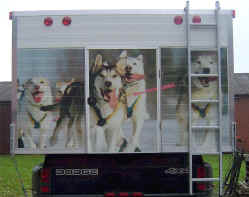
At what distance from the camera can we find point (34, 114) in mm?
4812

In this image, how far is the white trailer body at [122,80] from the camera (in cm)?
480

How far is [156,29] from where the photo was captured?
4859mm

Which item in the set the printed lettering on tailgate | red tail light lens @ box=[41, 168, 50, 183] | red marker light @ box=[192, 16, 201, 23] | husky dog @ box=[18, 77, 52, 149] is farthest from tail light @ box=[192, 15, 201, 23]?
red tail light lens @ box=[41, 168, 50, 183]

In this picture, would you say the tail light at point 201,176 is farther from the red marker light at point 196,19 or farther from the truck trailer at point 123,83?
the red marker light at point 196,19

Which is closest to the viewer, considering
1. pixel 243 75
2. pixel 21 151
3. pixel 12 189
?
pixel 21 151

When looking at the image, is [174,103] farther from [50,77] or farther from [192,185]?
[50,77]

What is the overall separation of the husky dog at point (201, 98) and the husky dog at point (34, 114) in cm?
182

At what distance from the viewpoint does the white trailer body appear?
4.80 m

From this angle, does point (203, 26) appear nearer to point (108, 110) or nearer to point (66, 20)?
point (108, 110)

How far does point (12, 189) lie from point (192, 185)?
19.8ft

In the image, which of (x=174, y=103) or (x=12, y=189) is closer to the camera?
(x=174, y=103)

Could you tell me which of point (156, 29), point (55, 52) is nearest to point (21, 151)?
point (55, 52)

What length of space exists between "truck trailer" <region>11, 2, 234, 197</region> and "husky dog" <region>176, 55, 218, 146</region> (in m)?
0.01

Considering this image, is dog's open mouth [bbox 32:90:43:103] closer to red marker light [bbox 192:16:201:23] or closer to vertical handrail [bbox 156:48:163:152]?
vertical handrail [bbox 156:48:163:152]
